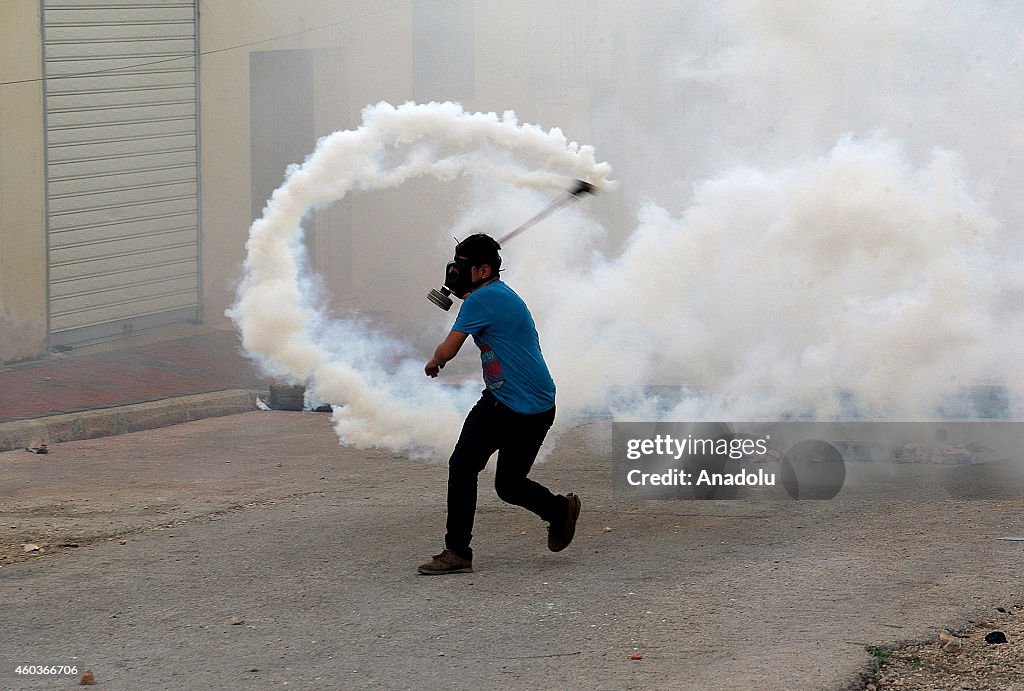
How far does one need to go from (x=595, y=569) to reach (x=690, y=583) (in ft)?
1.56

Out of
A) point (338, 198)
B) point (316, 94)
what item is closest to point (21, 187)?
point (316, 94)

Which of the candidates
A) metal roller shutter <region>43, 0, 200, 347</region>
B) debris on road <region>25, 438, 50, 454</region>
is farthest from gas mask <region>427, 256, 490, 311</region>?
metal roller shutter <region>43, 0, 200, 347</region>

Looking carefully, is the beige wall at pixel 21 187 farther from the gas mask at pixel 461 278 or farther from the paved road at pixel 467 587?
the gas mask at pixel 461 278

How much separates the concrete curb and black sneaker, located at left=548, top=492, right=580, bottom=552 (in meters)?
5.15

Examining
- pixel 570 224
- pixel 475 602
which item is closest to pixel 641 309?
pixel 570 224

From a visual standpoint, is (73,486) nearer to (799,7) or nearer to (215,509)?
(215,509)

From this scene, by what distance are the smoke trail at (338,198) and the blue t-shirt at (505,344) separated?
5.72ft

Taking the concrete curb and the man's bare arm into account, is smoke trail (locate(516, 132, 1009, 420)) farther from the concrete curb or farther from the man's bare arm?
the concrete curb

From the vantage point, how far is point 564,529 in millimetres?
5777

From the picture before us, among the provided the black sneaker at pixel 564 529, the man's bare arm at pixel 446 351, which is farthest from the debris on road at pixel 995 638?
the man's bare arm at pixel 446 351

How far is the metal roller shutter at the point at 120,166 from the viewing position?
1294 centimetres

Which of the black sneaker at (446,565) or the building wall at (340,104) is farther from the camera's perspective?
the building wall at (340,104)

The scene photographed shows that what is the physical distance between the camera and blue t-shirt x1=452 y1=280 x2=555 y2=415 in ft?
18.0

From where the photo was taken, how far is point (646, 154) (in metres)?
12.4
